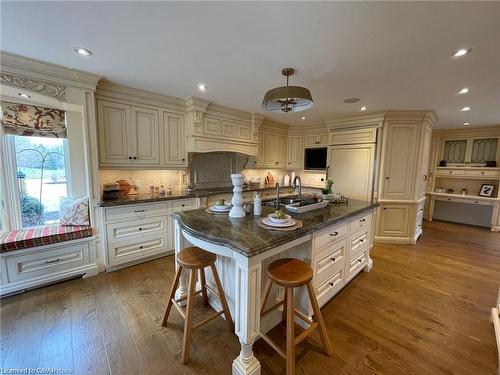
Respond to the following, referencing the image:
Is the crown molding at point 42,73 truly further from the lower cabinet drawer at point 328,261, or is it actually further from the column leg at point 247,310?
the lower cabinet drawer at point 328,261

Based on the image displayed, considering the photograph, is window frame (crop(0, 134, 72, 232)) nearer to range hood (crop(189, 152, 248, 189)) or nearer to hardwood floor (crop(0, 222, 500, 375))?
hardwood floor (crop(0, 222, 500, 375))

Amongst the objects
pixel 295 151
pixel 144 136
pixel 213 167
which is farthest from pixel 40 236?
pixel 295 151

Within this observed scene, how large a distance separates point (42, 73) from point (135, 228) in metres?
1.96

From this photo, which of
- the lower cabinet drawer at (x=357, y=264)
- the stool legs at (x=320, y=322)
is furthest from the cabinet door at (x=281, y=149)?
the stool legs at (x=320, y=322)

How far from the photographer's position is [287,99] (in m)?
1.94

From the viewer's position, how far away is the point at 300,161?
5.29 m

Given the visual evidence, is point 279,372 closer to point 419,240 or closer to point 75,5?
point 75,5

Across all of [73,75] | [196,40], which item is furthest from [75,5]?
[73,75]

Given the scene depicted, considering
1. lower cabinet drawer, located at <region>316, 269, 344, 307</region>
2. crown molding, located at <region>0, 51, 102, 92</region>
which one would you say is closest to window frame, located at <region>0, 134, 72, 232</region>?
crown molding, located at <region>0, 51, 102, 92</region>

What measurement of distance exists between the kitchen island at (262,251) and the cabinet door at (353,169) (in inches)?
66.9

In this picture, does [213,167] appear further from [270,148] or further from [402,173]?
[402,173]

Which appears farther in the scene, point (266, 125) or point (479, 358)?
point (266, 125)

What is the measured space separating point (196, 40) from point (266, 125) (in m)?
3.15

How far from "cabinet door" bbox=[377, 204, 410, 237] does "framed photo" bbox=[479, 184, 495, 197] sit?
2805mm
